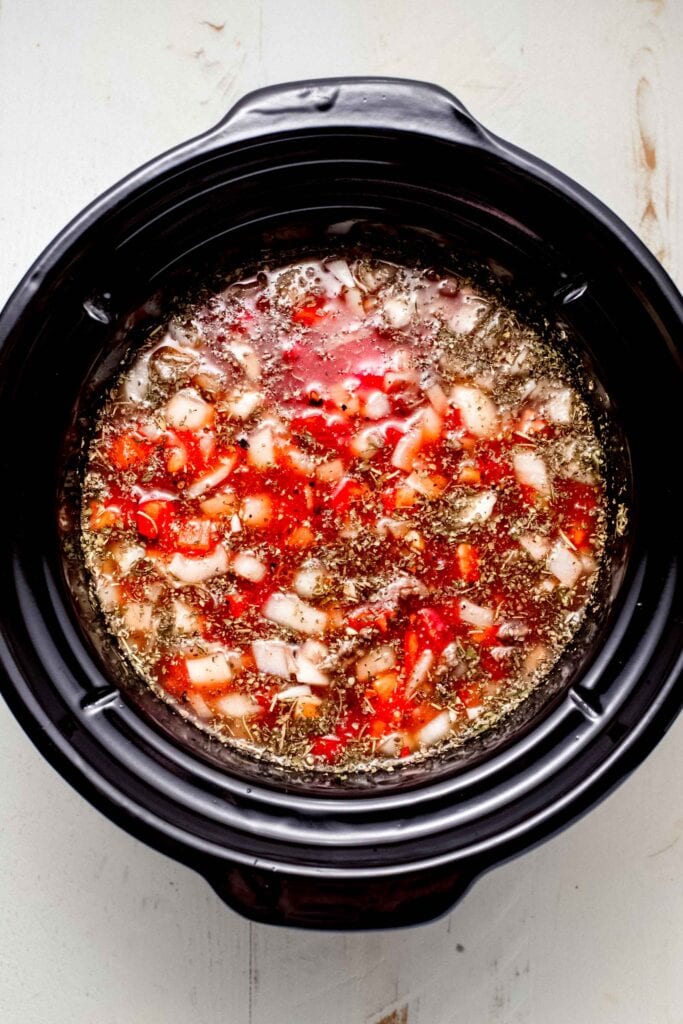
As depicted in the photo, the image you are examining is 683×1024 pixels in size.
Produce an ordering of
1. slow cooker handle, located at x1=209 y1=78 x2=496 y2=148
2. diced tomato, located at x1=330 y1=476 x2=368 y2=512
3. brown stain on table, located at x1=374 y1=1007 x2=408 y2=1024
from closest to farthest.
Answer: slow cooker handle, located at x1=209 y1=78 x2=496 y2=148, diced tomato, located at x1=330 y1=476 x2=368 y2=512, brown stain on table, located at x1=374 y1=1007 x2=408 y2=1024

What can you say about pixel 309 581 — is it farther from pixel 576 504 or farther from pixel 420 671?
pixel 576 504

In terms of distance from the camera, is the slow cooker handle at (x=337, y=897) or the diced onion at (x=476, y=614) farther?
the diced onion at (x=476, y=614)

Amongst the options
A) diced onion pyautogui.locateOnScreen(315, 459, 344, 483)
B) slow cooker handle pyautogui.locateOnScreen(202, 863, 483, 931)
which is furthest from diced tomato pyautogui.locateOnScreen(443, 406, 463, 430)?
slow cooker handle pyautogui.locateOnScreen(202, 863, 483, 931)

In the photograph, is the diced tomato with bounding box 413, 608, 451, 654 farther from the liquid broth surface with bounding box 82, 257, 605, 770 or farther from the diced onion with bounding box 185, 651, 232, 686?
the diced onion with bounding box 185, 651, 232, 686

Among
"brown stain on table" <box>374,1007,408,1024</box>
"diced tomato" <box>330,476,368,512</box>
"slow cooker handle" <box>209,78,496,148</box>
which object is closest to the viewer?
"slow cooker handle" <box>209,78,496,148</box>

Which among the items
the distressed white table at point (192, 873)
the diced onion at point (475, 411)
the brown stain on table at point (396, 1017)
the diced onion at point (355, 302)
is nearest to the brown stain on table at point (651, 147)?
the distressed white table at point (192, 873)

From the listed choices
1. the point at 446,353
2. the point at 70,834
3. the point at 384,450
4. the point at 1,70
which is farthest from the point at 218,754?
the point at 1,70

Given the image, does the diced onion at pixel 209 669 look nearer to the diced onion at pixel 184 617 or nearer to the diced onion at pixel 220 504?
the diced onion at pixel 184 617
